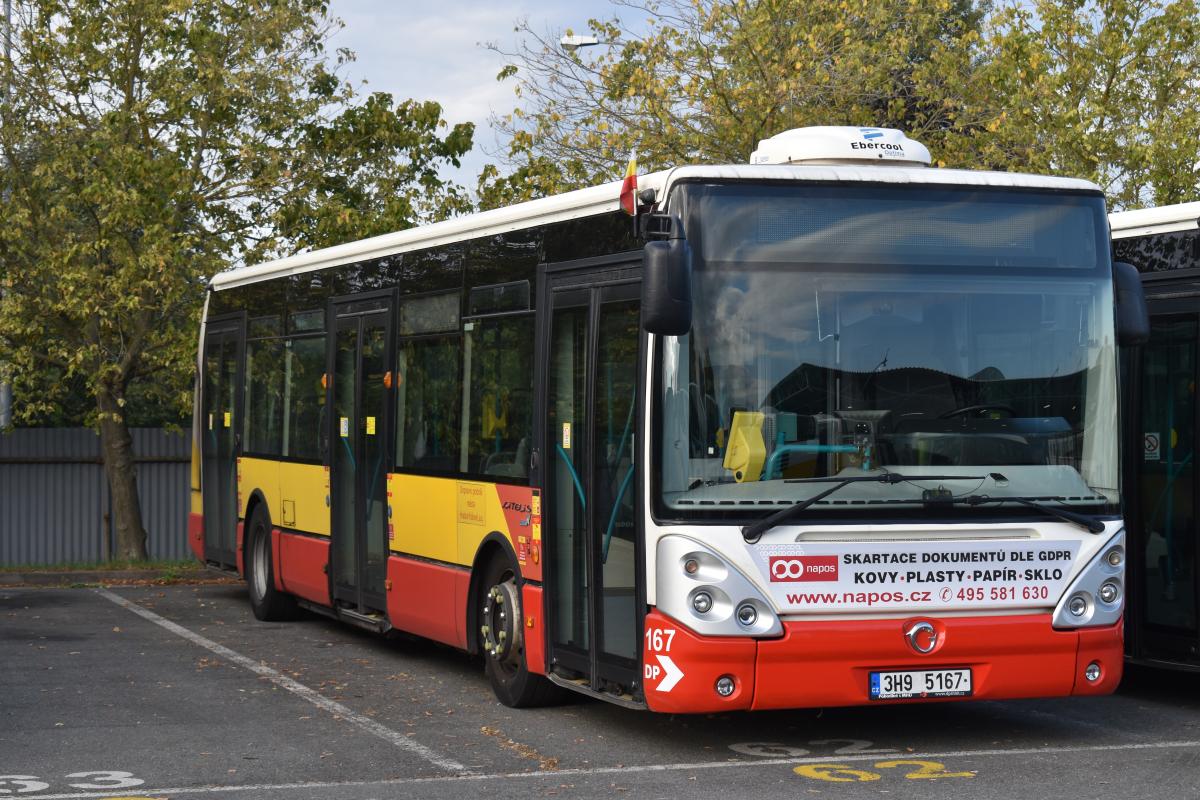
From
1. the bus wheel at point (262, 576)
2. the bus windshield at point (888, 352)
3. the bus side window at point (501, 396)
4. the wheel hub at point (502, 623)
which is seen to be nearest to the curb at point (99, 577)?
the bus wheel at point (262, 576)

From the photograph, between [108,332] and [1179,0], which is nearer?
[1179,0]

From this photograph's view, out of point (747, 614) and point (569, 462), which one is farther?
point (569, 462)

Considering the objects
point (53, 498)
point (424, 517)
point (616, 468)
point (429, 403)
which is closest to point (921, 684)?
point (616, 468)

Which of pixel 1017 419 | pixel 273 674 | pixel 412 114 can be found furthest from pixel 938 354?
pixel 412 114

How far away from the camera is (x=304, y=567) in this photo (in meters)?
15.0

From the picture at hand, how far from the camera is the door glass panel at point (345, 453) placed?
1392cm

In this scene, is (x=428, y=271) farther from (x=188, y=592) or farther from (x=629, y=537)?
(x=188, y=592)

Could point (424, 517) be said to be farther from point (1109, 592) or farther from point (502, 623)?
point (1109, 592)

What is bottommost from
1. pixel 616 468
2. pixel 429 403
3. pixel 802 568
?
pixel 802 568

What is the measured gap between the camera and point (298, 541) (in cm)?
1513

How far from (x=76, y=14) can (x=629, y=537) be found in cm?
1495

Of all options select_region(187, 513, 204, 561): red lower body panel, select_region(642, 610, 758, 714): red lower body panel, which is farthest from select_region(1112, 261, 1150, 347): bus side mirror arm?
select_region(187, 513, 204, 561): red lower body panel

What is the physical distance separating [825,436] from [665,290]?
1086 mm

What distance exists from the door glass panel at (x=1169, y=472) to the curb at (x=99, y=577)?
444 inches
